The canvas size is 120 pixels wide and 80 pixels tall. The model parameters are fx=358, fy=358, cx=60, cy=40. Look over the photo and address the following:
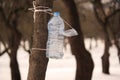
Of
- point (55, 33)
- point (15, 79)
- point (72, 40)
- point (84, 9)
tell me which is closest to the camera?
point (55, 33)

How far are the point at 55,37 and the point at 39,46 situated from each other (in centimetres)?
29

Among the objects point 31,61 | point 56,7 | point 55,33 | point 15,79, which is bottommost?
point 15,79

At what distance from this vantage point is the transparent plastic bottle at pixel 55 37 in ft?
16.3

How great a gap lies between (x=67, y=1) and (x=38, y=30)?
5.65 meters

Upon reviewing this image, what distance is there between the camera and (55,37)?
198 inches

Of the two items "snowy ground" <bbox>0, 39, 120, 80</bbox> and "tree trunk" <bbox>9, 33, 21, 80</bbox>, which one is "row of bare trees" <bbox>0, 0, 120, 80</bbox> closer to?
"tree trunk" <bbox>9, 33, 21, 80</bbox>

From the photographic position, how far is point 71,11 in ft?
35.3

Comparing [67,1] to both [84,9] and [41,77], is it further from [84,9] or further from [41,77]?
[84,9]

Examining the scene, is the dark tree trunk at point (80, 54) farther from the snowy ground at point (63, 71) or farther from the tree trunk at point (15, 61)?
the snowy ground at point (63, 71)

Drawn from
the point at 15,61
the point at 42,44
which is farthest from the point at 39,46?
the point at 15,61

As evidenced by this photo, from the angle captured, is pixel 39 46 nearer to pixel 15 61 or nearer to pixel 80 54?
pixel 80 54

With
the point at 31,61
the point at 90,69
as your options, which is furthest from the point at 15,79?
the point at 31,61

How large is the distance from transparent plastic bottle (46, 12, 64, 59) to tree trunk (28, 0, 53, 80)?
0.11 m

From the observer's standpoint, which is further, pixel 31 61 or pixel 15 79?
pixel 15 79
